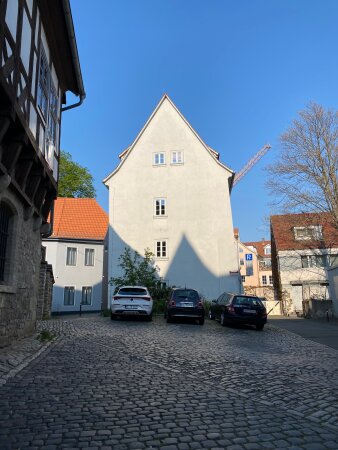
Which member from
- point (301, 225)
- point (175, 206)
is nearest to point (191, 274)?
point (175, 206)

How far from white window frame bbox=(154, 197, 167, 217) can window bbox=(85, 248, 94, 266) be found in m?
8.59

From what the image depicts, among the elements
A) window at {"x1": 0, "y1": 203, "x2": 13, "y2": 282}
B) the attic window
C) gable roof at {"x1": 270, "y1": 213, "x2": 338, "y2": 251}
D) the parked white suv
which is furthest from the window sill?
the attic window

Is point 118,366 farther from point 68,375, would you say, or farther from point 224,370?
point 224,370

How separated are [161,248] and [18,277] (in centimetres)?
2071

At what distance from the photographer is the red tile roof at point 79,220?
37500 mm

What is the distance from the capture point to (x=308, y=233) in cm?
3866

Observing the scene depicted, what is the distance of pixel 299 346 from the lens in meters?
13.0

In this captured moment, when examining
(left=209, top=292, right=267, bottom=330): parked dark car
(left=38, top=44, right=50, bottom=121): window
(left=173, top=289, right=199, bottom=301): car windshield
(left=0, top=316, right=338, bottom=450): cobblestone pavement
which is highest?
(left=38, top=44, right=50, bottom=121): window

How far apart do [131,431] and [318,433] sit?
2.04m

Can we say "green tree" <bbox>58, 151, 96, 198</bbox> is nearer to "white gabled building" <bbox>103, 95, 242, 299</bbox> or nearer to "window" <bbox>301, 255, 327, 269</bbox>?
"white gabled building" <bbox>103, 95, 242, 299</bbox>

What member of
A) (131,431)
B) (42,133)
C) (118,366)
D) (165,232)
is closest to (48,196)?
(42,133)

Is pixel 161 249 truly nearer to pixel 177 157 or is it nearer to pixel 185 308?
pixel 177 157

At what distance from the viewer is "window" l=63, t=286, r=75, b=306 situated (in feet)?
119

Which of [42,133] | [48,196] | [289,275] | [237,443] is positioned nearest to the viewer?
[237,443]
